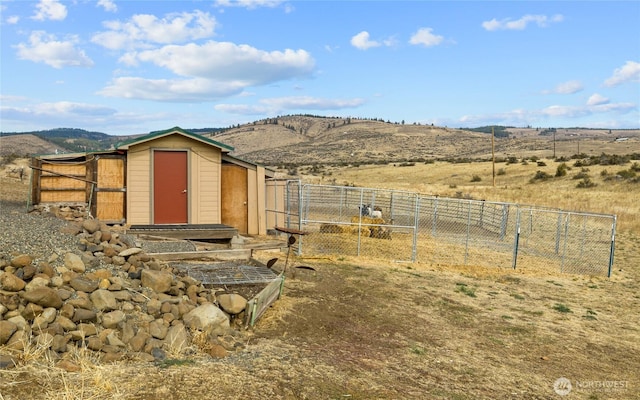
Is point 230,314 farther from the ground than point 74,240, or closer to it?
closer to it

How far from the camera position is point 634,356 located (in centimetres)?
837

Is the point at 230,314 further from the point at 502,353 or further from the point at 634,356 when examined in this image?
the point at 634,356

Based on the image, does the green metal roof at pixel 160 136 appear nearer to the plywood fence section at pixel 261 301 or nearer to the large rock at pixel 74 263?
the plywood fence section at pixel 261 301

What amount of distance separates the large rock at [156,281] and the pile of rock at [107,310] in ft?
0.05

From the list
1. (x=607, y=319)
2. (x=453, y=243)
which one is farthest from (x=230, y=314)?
(x=453, y=243)

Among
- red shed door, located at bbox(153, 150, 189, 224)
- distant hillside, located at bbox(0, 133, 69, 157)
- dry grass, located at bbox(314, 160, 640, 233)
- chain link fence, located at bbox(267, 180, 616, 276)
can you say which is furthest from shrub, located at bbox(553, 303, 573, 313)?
distant hillside, located at bbox(0, 133, 69, 157)

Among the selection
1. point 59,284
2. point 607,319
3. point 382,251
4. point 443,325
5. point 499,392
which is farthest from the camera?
point 382,251

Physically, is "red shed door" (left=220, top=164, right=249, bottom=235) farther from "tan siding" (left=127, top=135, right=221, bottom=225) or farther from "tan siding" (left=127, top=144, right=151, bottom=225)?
"tan siding" (left=127, top=144, right=151, bottom=225)

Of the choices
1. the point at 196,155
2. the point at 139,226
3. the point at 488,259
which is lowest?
the point at 488,259

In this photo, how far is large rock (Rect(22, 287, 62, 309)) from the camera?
20.1ft

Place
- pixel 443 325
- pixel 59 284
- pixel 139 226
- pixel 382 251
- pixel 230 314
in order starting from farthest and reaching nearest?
pixel 382 251 < pixel 139 226 < pixel 443 325 < pixel 230 314 < pixel 59 284

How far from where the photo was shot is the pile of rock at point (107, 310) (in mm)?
5867

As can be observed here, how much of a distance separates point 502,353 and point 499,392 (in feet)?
5.67

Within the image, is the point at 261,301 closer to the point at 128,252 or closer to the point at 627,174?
the point at 128,252
